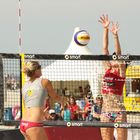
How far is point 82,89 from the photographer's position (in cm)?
1032

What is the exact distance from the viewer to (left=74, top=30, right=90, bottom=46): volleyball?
52.8 feet

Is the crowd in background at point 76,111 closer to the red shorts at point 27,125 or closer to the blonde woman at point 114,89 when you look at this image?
the blonde woman at point 114,89

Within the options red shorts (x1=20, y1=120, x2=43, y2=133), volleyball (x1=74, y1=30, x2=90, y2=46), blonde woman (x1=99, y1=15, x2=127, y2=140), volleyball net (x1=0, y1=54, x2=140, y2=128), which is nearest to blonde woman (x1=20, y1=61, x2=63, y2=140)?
red shorts (x1=20, y1=120, x2=43, y2=133)

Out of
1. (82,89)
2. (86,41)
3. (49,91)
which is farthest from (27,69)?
(86,41)

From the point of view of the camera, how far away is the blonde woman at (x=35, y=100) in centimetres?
606

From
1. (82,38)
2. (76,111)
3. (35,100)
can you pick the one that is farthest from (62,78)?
(82,38)

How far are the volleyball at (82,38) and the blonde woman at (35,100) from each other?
32.3 feet

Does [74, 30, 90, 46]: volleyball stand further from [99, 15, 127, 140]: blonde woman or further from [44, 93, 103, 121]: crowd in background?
[99, 15, 127, 140]: blonde woman

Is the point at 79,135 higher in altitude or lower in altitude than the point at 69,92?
lower

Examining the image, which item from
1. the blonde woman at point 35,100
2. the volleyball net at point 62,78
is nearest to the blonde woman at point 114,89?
the volleyball net at point 62,78

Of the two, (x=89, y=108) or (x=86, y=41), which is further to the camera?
(x=86, y=41)

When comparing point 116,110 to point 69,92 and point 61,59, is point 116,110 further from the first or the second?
point 69,92

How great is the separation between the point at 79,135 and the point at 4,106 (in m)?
2.12

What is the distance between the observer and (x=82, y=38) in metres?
16.6
